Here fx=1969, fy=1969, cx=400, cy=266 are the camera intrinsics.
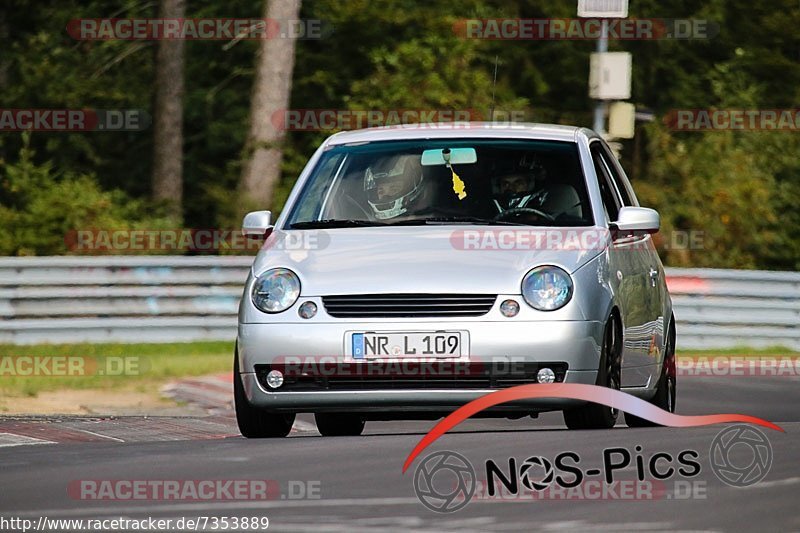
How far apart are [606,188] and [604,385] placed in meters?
1.65

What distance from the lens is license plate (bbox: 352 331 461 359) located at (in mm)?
9273

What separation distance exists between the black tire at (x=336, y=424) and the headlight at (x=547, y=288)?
2.10m

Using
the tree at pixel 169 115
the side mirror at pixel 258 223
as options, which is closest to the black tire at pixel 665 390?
the side mirror at pixel 258 223

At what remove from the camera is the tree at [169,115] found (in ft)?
99.6

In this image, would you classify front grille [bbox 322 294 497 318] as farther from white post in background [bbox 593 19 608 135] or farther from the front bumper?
white post in background [bbox 593 19 608 135]

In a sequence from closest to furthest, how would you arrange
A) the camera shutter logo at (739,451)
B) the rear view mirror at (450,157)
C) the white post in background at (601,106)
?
the camera shutter logo at (739,451) < the rear view mirror at (450,157) < the white post in background at (601,106)

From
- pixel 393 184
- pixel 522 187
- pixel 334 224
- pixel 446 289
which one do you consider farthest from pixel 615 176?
pixel 446 289

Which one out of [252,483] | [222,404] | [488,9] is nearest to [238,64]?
[488,9]

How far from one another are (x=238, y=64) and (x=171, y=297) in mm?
17289

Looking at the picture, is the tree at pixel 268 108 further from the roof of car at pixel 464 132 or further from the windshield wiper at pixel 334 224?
the windshield wiper at pixel 334 224

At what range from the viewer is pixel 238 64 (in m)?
36.9

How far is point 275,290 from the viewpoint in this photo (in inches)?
378

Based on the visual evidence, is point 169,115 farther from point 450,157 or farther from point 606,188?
point 450,157

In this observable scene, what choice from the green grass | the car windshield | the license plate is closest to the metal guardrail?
the green grass
